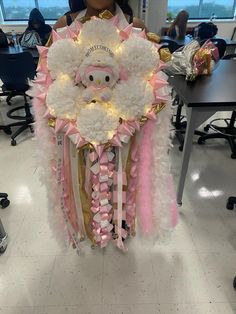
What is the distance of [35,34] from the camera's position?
305 centimetres

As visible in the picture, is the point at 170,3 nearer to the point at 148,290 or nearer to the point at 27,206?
the point at 27,206

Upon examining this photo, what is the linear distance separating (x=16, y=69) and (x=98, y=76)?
1.88 meters

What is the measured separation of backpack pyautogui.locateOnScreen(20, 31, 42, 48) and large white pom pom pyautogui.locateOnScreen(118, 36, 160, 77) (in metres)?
2.49

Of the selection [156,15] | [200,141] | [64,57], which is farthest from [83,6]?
[156,15]

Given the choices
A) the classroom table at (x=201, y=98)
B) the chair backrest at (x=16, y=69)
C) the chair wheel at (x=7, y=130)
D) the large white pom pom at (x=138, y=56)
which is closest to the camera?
the large white pom pom at (x=138, y=56)

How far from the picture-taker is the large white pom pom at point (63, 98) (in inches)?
37.8

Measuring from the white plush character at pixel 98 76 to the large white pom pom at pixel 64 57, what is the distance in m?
0.03

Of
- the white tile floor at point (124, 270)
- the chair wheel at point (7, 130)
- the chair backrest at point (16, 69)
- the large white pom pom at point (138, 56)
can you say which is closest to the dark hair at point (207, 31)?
the chair backrest at point (16, 69)

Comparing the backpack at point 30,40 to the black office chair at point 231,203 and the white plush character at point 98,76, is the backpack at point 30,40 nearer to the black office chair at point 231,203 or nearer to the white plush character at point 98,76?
the white plush character at point 98,76

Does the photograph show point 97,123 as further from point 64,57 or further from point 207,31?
point 207,31

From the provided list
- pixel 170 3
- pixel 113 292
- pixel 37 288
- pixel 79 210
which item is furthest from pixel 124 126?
pixel 170 3

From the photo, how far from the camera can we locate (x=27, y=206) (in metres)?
1.88

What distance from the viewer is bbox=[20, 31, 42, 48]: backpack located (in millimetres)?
3020

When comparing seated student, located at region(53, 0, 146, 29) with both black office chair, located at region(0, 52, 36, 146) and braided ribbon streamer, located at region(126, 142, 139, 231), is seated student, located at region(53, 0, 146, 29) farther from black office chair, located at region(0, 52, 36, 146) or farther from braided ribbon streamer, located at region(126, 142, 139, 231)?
black office chair, located at region(0, 52, 36, 146)
